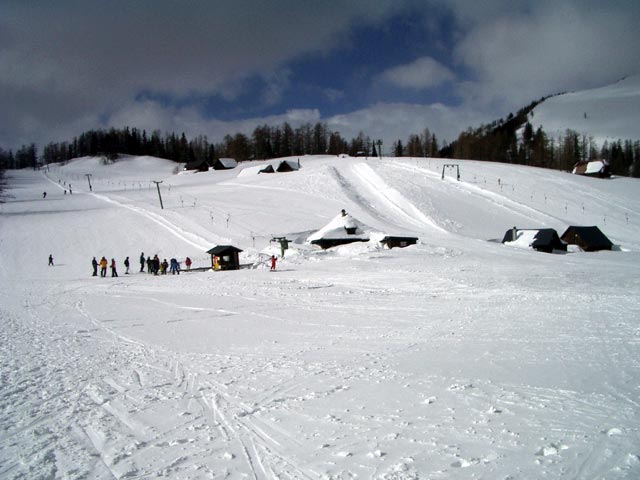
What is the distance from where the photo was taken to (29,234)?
42750 millimetres

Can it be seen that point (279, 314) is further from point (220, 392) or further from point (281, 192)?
point (281, 192)

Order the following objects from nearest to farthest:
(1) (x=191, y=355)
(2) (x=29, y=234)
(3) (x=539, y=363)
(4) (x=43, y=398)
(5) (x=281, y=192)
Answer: (4) (x=43, y=398)
(3) (x=539, y=363)
(1) (x=191, y=355)
(2) (x=29, y=234)
(5) (x=281, y=192)

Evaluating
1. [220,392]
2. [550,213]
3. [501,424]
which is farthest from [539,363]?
[550,213]

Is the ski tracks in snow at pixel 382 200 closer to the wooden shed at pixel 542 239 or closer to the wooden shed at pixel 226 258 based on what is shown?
the wooden shed at pixel 542 239

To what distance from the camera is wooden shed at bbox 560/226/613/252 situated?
4019 centimetres

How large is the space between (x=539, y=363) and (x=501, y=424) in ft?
9.60

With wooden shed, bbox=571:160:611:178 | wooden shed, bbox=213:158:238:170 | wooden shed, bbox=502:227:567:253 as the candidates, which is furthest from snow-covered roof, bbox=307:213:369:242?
wooden shed, bbox=213:158:238:170

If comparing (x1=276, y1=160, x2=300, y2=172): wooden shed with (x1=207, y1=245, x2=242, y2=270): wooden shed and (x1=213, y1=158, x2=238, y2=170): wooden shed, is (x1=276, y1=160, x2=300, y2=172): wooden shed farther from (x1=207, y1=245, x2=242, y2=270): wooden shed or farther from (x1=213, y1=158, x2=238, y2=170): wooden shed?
(x1=207, y1=245, x2=242, y2=270): wooden shed

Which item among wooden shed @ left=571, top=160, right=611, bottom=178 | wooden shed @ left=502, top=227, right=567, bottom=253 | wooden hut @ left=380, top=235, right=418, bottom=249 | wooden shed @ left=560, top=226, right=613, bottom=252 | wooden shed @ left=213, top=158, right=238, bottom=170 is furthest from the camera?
wooden shed @ left=213, top=158, right=238, bottom=170

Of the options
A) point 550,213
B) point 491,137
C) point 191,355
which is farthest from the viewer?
point 491,137

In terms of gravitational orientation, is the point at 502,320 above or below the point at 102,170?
below

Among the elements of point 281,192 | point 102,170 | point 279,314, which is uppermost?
point 102,170

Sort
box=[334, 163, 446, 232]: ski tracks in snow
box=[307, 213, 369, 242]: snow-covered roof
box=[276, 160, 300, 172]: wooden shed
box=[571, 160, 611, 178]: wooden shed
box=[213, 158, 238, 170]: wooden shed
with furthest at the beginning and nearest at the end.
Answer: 1. box=[213, 158, 238, 170]: wooden shed
2. box=[276, 160, 300, 172]: wooden shed
3. box=[571, 160, 611, 178]: wooden shed
4. box=[334, 163, 446, 232]: ski tracks in snow
5. box=[307, 213, 369, 242]: snow-covered roof

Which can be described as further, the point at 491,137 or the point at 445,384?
the point at 491,137
